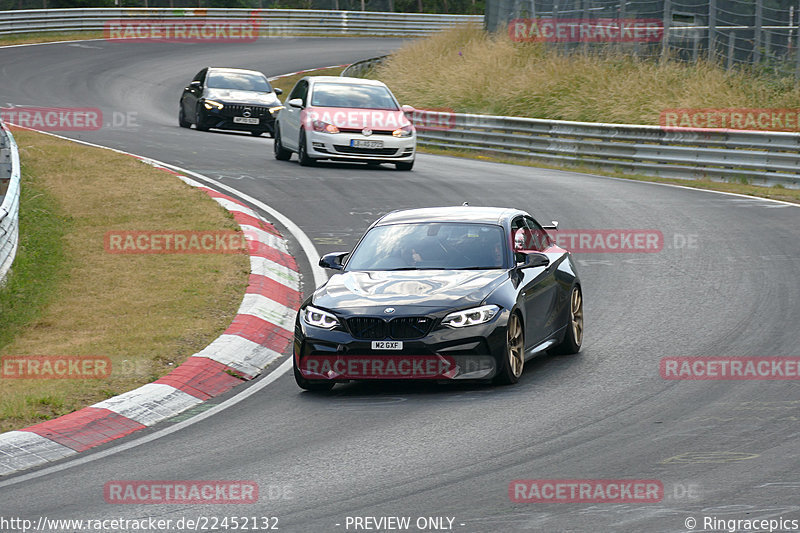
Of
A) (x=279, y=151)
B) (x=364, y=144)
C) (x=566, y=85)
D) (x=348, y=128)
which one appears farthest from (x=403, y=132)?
(x=566, y=85)

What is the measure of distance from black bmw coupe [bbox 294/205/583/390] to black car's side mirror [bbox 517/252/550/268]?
0.01 metres

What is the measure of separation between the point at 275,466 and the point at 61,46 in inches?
1832

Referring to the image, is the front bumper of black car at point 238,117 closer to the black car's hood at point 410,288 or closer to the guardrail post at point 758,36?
the guardrail post at point 758,36

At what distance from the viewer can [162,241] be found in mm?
15891

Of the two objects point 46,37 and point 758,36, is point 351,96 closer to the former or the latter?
point 758,36

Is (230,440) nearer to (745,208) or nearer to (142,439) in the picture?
(142,439)

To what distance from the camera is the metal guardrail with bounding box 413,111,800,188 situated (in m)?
23.2

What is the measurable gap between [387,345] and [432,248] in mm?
1485

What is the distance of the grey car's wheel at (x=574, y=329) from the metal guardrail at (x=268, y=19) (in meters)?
42.0

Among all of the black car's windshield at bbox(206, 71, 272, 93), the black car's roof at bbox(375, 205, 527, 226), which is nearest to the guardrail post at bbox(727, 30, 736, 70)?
the black car's windshield at bbox(206, 71, 272, 93)

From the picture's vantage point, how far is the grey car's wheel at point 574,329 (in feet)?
36.4

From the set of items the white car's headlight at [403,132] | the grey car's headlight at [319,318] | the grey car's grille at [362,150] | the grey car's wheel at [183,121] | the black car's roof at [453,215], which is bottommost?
the grey car's wheel at [183,121]

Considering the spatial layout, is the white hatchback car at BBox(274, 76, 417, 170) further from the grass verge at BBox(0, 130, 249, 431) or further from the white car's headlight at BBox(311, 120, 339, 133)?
the grass verge at BBox(0, 130, 249, 431)

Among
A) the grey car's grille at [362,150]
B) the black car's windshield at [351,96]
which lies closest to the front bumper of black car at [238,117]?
the black car's windshield at [351,96]
